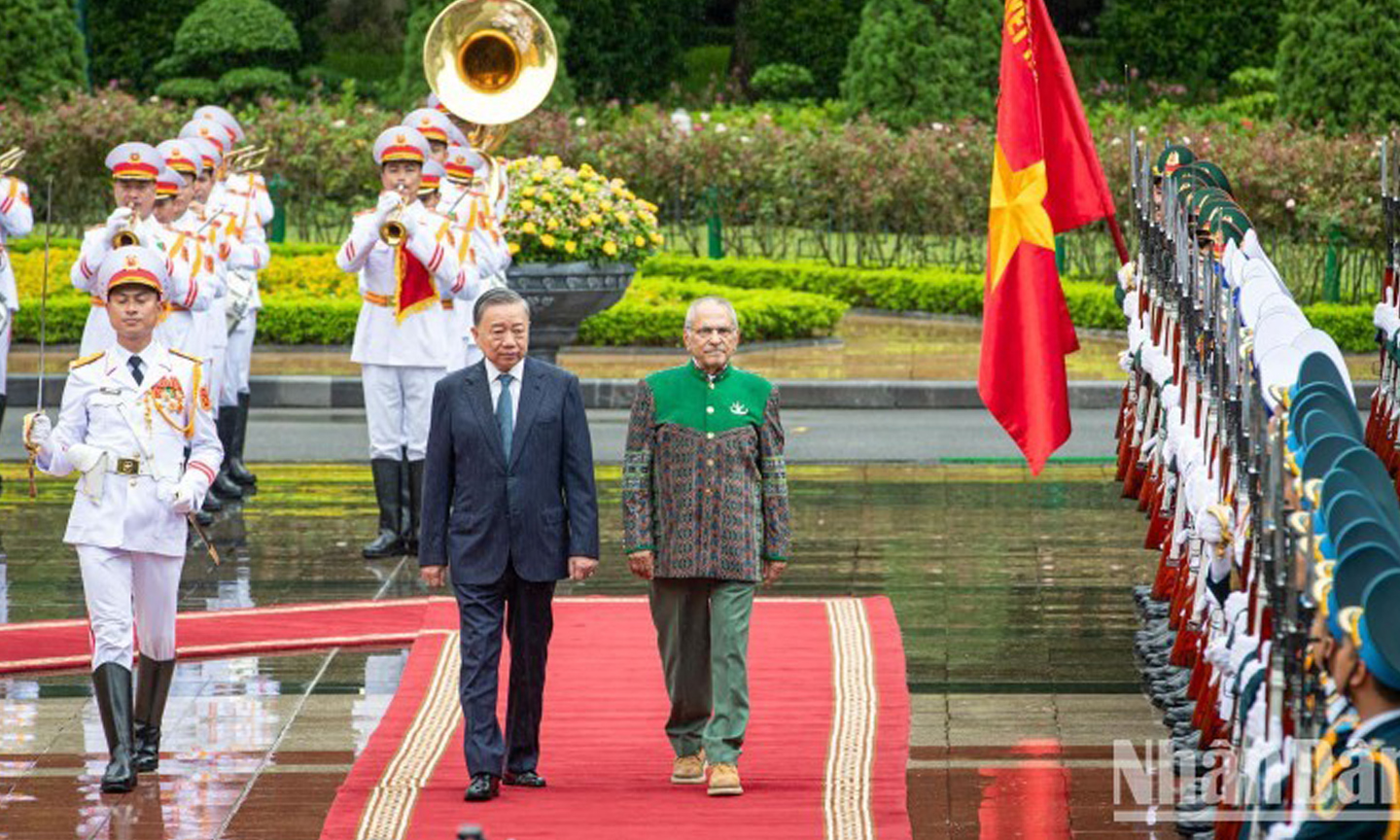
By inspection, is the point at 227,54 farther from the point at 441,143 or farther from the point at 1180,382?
the point at 1180,382

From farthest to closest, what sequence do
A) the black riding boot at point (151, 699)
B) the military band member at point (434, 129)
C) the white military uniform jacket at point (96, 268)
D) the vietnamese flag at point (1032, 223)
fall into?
the military band member at point (434, 129) < the white military uniform jacket at point (96, 268) < the vietnamese flag at point (1032, 223) < the black riding boot at point (151, 699)

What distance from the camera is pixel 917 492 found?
52.7 ft

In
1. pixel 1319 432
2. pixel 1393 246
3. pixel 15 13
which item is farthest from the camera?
pixel 15 13

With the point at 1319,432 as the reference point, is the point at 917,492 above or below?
below

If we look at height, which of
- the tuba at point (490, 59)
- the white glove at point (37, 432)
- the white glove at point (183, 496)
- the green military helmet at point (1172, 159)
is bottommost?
the white glove at point (183, 496)

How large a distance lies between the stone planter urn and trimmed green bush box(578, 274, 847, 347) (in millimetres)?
Answer: 3163

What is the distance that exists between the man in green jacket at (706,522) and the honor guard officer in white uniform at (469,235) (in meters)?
4.78

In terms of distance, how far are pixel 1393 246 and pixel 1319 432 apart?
6.07m

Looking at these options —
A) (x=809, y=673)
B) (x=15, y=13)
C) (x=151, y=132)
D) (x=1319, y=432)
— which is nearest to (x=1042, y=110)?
(x=809, y=673)

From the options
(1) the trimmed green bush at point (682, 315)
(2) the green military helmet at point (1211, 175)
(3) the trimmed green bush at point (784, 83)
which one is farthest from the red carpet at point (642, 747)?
(3) the trimmed green bush at point (784, 83)

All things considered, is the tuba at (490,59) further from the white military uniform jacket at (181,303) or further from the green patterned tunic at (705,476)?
the green patterned tunic at (705,476)

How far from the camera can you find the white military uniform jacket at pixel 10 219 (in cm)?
1551

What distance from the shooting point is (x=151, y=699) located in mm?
9516

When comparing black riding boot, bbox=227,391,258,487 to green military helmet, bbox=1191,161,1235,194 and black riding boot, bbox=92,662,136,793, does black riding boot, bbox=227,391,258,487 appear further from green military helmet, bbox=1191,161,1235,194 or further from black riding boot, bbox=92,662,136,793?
black riding boot, bbox=92,662,136,793
